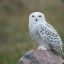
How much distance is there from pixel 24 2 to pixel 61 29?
1.95 m

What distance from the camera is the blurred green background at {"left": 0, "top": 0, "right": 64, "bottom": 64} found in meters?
9.78

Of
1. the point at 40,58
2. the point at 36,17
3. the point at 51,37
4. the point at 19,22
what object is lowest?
the point at 40,58

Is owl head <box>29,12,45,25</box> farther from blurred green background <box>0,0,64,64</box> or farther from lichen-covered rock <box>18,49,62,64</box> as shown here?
blurred green background <box>0,0,64,64</box>

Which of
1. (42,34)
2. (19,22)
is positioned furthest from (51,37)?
(19,22)

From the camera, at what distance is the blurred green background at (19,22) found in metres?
9.78

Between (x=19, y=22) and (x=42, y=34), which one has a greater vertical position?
(x=19, y=22)

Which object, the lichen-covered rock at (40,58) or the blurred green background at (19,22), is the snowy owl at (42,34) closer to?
the lichen-covered rock at (40,58)

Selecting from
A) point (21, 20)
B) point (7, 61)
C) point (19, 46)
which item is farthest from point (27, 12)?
point (7, 61)

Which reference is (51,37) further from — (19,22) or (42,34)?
(19,22)

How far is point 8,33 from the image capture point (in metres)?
10.8

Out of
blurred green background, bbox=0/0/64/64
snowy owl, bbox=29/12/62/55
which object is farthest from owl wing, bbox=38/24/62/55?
blurred green background, bbox=0/0/64/64

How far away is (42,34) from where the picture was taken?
21.4 ft

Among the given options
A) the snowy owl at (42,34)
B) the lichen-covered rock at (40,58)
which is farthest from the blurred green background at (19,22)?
the snowy owl at (42,34)

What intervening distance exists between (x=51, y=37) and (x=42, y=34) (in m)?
0.10
